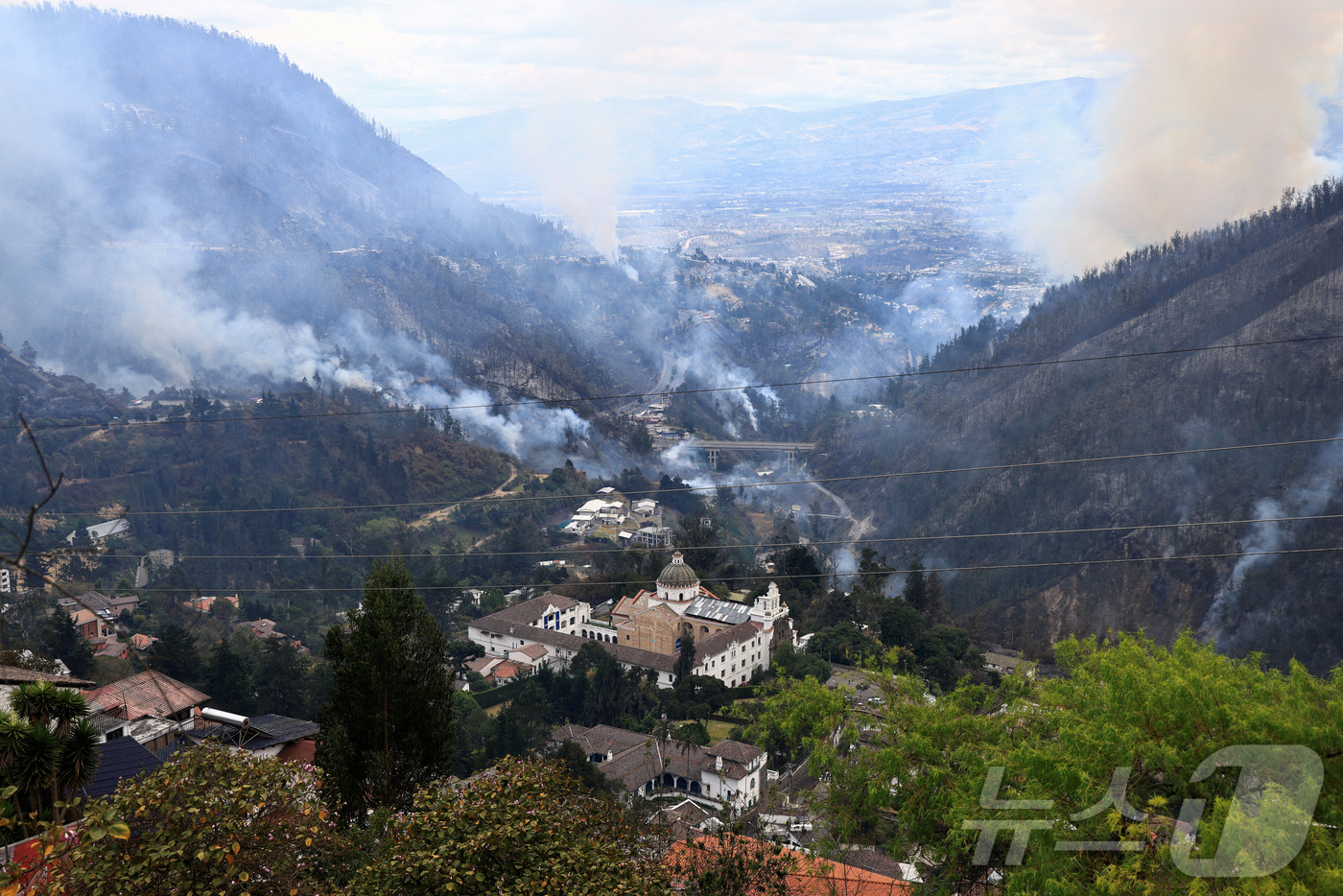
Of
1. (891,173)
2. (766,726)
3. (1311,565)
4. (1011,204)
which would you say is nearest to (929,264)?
(1011,204)

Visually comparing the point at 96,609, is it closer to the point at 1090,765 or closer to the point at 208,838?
the point at 208,838

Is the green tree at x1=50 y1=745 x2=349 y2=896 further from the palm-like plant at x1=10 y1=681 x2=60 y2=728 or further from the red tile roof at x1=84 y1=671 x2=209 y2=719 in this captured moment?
the red tile roof at x1=84 y1=671 x2=209 y2=719

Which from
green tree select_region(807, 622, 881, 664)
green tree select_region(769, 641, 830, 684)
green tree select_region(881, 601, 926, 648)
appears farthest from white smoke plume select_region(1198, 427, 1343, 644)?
green tree select_region(769, 641, 830, 684)

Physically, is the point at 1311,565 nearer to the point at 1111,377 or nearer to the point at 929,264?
the point at 1111,377

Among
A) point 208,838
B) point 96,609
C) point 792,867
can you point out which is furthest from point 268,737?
point 96,609

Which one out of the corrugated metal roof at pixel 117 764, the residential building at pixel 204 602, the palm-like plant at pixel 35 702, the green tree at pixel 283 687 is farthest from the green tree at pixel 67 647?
the palm-like plant at pixel 35 702
